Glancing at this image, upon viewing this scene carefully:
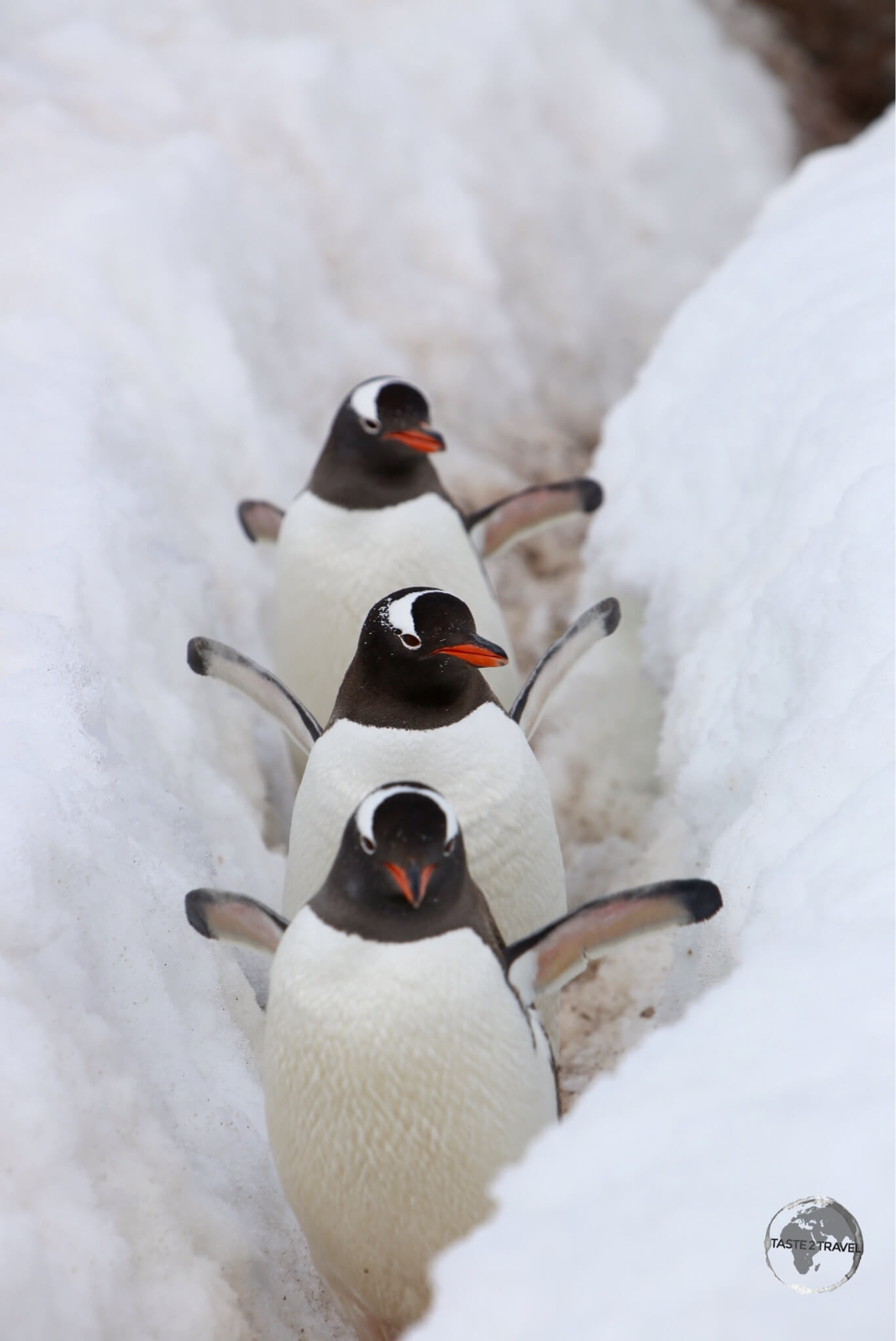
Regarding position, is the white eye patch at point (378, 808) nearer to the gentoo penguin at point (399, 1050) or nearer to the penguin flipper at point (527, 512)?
the gentoo penguin at point (399, 1050)

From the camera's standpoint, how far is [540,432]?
2797 millimetres

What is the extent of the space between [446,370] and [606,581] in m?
0.83

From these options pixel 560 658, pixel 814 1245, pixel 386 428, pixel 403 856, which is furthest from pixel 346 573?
pixel 814 1245

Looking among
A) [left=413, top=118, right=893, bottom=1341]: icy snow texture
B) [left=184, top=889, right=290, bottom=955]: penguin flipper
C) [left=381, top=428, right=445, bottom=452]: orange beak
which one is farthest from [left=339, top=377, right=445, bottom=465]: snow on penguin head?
[left=184, top=889, right=290, bottom=955]: penguin flipper

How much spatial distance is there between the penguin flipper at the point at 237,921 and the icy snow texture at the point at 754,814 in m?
0.41

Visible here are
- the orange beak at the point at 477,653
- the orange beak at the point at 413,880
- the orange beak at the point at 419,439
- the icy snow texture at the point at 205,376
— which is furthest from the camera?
the orange beak at the point at 419,439

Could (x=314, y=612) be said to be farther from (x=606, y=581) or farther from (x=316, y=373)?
(x=316, y=373)

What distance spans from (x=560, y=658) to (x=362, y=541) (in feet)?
1.03

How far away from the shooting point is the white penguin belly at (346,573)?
1.77m

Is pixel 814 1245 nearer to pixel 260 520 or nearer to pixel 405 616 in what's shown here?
pixel 405 616

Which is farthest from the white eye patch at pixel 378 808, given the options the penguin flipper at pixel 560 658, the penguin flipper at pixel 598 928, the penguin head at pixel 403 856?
the penguin flipper at pixel 560 658

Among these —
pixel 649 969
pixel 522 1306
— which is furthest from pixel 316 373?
pixel 522 1306

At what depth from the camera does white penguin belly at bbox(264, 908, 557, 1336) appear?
111 centimetres

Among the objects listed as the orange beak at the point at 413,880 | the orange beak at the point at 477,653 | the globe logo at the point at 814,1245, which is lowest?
the orange beak at the point at 413,880
